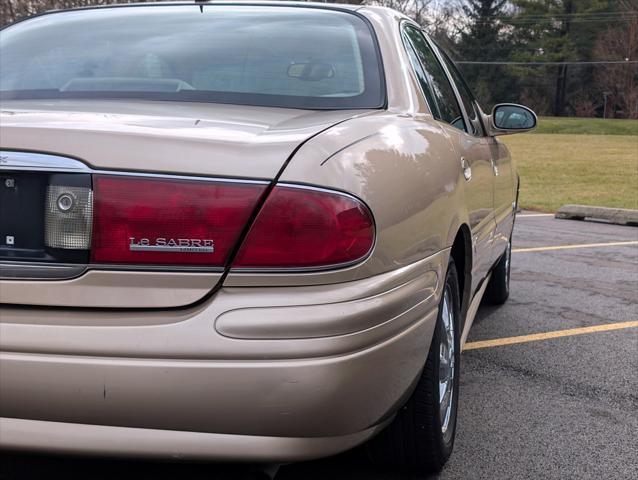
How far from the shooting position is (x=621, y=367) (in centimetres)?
411

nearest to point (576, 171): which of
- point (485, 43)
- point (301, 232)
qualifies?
point (301, 232)

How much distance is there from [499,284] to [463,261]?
240 centimetres

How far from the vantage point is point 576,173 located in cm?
2467

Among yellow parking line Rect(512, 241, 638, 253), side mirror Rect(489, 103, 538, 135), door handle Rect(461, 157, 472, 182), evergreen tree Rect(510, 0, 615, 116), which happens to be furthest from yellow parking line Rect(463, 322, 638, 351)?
evergreen tree Rect(510, 0, 615, 116)

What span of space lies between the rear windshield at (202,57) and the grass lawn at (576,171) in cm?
1273

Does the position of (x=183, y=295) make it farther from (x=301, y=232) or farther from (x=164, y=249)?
(x=301, y=232)

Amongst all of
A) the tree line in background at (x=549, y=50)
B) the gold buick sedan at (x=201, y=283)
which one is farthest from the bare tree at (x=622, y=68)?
the gold buick sedan at (x=201, y=283)

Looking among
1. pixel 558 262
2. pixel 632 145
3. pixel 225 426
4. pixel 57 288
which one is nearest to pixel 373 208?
pixel 225 426

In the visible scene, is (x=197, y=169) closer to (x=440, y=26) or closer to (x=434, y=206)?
(x=434, y=206)

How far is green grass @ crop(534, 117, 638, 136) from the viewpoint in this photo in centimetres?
5503

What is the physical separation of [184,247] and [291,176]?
1.00 ft

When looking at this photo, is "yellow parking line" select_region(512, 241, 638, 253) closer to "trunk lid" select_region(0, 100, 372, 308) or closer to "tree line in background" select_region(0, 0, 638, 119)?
"trunk lid" select_region(0, 100, 372, 308)

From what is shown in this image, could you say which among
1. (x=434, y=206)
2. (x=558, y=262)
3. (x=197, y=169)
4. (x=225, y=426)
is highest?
(x=197, y=169)

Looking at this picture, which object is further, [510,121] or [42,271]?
[510,121]
